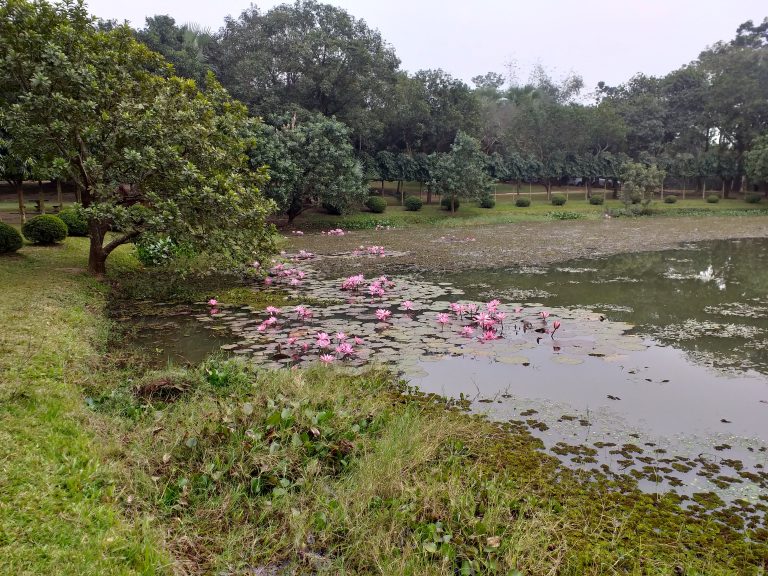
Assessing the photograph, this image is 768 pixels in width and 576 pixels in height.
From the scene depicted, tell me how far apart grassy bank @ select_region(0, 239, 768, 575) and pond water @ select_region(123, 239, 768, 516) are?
581mm

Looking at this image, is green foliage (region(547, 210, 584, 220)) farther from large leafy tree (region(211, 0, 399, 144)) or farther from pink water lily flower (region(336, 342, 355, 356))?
pink water lily flower (region(336, 342, 355, 356))

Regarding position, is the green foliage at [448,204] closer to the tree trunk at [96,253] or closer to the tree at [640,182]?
the tree at [640,182]

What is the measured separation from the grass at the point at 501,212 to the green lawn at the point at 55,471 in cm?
2097

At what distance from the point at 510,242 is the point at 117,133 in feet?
48.6

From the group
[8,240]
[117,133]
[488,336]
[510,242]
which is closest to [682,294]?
[488,336]

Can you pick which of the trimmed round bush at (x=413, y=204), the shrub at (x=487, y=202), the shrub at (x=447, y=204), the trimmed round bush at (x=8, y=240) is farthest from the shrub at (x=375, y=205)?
the trimmed round bush at (x=8, y=240)

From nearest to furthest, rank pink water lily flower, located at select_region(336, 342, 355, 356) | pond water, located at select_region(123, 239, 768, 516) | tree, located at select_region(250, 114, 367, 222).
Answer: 1. pond water, located at select_region(123, 239, 768, 516)
2. pink water lily flower, located at select_region(336, 342, 355, 356)
3. tree, located at select_region(250, 114, 367, 222)

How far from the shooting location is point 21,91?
10430mm

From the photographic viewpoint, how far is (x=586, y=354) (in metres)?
7.13

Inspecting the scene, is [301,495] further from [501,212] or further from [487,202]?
[487,202]

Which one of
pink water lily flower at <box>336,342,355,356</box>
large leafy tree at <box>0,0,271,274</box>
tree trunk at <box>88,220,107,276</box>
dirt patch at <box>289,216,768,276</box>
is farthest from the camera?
dirt patch at <box>289,216,768,276</box>

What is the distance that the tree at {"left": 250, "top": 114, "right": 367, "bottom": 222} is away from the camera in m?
23.2

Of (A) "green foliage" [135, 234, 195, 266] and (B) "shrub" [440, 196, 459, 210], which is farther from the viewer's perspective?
(B) "shrub" [440, 196, 459, 210]

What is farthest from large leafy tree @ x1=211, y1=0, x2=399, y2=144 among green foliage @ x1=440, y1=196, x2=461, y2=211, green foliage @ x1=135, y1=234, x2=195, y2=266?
green foliage @ x1=135, y1=234, x2=195, y2=266
